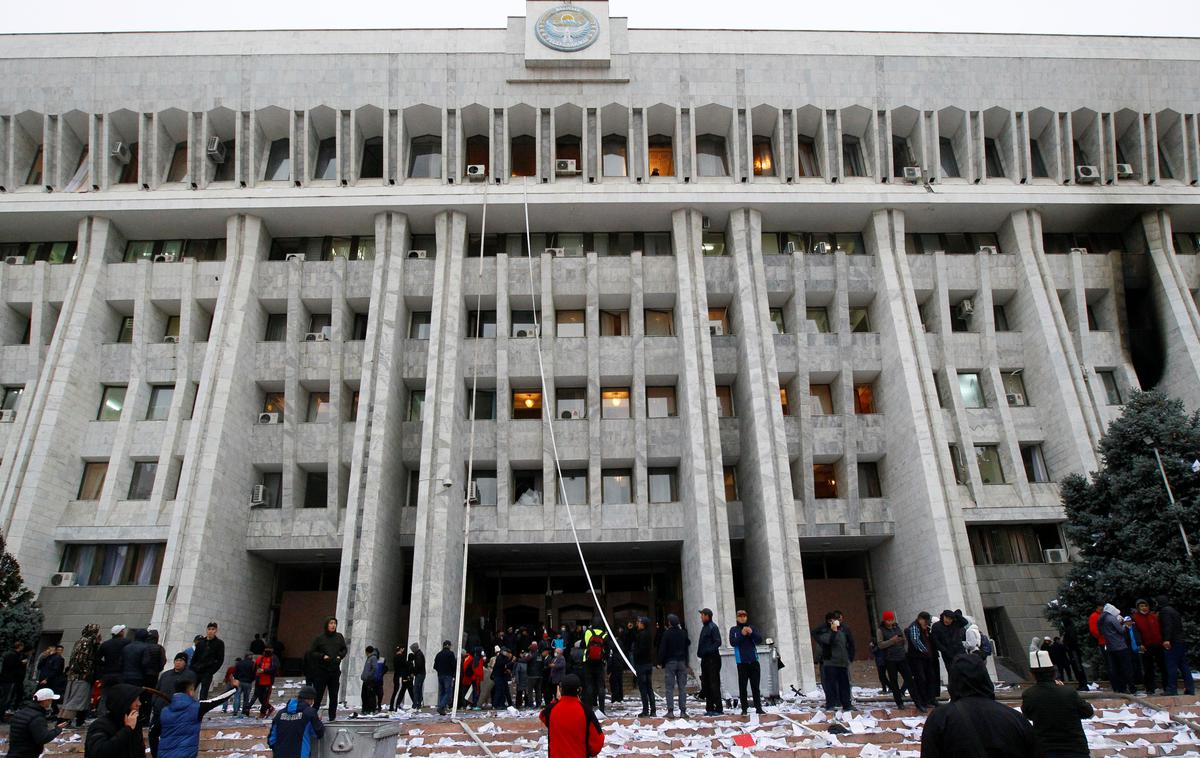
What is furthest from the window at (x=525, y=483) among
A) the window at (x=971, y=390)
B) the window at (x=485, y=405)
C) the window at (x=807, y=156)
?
the window at (x=971, y=390)

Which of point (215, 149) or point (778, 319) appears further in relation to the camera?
point (778, 319)

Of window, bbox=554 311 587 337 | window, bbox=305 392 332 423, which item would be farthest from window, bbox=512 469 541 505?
window, bbox=305 392 332 423

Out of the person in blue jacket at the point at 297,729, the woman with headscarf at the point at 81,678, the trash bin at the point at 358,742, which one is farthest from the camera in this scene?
the woman with headscarf at the point at 81,678

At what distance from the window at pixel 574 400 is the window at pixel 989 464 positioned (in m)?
12.6

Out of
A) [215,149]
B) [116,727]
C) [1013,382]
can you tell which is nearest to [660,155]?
[1013,382]

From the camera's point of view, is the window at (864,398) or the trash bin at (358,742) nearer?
the trash bin at (358,742)

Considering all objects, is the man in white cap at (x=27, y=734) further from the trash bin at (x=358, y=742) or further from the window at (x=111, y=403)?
Result: the window at (x=111, y=403)

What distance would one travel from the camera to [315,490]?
1119 inches

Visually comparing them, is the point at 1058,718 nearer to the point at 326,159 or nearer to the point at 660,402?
the point at 660,402

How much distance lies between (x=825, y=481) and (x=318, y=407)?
55.2 ft

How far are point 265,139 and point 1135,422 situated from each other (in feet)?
89.9

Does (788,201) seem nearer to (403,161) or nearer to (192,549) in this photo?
(403,161)

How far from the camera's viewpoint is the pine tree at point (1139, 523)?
742 inches

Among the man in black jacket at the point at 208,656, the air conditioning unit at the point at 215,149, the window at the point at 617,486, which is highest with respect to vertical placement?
the air conditioning unit at the point at 215,149
